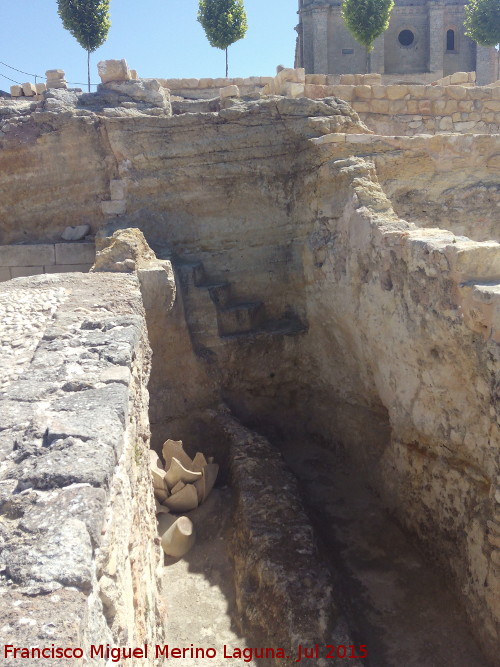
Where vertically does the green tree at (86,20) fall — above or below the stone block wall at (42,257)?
above

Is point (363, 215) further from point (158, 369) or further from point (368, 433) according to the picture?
point (158, 369)

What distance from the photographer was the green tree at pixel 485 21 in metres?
22.3

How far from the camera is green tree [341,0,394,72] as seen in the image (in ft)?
71.6

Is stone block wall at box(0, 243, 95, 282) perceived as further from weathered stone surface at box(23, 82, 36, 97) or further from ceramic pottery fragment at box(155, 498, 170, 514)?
weathered stone surface at box(23, 82, 36, 97)

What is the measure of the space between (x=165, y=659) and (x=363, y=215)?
12.1ft

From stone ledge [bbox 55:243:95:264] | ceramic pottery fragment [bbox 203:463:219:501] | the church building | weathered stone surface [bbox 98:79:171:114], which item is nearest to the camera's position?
ceramic pottery fragment [bbox 203:463:219:501]

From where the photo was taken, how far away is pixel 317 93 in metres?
9.23

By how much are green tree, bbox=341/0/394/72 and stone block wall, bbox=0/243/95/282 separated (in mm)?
19362

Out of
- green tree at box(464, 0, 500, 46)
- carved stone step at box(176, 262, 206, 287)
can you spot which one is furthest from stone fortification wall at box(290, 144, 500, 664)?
green tree at box(464, 0, 500, 46)

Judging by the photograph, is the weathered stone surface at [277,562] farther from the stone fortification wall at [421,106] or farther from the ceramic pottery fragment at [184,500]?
the stone fortification wall at [421,106]

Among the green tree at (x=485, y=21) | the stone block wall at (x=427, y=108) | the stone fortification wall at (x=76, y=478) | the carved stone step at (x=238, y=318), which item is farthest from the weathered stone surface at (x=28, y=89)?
the green tree at (x=485, y=21)

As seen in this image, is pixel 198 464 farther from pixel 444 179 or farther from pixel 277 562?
pixel 444 179

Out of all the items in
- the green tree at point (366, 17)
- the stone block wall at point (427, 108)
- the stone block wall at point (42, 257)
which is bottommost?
the stone block wall at point (42, 257)

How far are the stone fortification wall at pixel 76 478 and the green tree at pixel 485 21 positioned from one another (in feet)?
77.0
